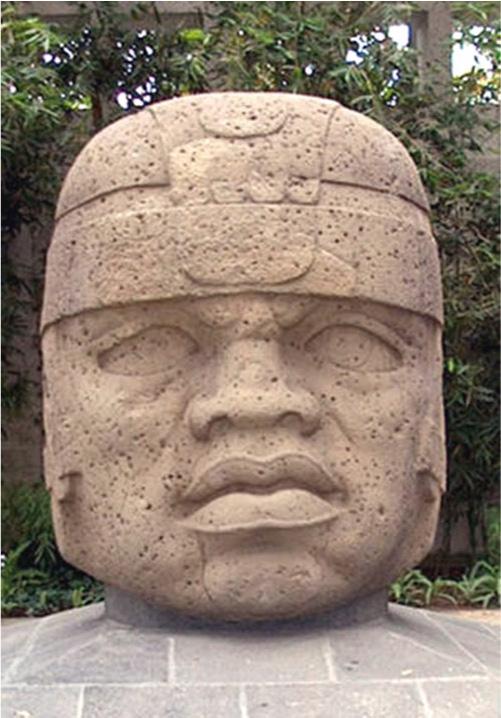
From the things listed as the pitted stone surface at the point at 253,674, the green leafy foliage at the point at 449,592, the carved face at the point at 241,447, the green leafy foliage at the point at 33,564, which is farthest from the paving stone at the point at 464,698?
the green leafy foliage at the point at 33,564

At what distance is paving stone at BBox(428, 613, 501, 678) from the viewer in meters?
2.90

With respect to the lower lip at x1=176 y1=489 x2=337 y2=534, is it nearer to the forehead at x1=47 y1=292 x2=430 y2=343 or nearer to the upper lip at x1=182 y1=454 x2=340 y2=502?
the upper lip at x1=182 y1=454 x2=340 y2=502

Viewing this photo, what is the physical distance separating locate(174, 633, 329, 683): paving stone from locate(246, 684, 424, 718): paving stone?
2.2 inches

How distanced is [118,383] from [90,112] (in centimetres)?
381

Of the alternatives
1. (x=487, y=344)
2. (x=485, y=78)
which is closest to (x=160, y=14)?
(x=485, y=78)

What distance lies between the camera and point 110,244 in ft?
9.23

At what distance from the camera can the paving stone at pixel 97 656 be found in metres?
2.64

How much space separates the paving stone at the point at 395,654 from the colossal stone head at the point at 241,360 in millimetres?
125

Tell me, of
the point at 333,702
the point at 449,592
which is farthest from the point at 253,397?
the point at 449,592

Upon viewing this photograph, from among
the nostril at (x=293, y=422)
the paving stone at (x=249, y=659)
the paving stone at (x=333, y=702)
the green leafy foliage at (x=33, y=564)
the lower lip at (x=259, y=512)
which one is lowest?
the green leafy foliage at (x=33, y=564)

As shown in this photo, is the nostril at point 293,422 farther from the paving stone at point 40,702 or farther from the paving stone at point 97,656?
the paving stone at point 40,702

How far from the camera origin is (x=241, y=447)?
8.91ft

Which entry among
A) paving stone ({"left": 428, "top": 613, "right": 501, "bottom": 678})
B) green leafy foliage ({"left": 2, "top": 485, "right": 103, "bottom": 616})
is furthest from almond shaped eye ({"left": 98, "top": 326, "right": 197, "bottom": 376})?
green leafy foliage ({"left": 2, "top": 485, "right": 103, "bottom": 616})

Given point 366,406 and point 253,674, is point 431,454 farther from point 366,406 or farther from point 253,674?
Answer: point 253,674
